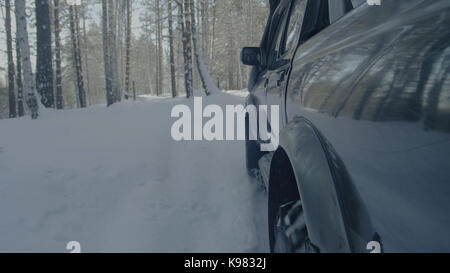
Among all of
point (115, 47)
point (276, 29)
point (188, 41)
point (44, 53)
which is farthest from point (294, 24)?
point (115, 47)

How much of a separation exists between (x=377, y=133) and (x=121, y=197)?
3.28m

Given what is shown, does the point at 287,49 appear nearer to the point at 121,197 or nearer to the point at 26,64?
the point at 121,197

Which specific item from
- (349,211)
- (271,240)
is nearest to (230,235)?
(271,240)

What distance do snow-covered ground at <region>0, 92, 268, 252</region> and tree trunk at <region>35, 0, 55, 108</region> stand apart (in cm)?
380

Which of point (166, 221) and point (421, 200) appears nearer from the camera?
point (421, 200)

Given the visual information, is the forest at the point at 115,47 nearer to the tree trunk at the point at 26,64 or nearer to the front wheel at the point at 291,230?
the tree trunk at the point at 26,64

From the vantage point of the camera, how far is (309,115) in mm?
1341

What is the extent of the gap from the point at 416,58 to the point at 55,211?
11.0 ft

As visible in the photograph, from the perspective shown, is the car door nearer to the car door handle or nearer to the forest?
the car door handle

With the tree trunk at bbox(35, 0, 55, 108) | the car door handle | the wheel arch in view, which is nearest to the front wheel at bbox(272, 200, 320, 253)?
the wheel arch

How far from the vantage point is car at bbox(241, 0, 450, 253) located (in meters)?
0.65

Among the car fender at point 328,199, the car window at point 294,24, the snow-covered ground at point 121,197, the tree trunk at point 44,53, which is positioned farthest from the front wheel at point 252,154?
the tree trunk at point 44,53
